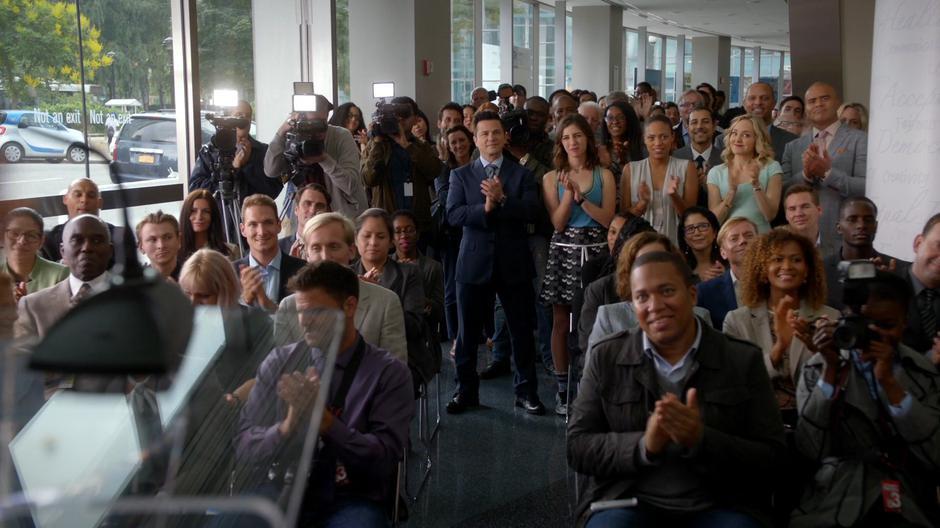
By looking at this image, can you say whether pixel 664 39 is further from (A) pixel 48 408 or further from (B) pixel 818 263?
(A) pixel 48 408

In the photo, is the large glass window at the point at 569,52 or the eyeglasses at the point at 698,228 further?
the large glass window at the point at 569,52

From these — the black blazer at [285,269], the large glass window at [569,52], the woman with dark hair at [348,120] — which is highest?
the large glass window at [569,52]

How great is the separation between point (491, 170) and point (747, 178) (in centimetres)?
128

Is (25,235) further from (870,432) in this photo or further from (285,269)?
(870,432)

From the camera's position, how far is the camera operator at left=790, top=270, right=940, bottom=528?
7.87ft

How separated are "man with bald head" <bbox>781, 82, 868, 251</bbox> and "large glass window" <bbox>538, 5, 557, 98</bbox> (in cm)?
1465

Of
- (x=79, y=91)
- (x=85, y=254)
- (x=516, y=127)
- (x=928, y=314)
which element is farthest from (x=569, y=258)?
(x=79, y=91)

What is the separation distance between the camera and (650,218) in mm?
4945

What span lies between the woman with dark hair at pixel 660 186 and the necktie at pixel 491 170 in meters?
0.68

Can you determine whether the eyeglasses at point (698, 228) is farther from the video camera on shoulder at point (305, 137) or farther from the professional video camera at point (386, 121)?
the professional video camera at point (386, 121)

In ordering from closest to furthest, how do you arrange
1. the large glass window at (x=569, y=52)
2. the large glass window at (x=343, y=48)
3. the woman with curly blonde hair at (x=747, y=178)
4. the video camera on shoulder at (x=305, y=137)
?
the woman with curly blonde hair at (x=747, y=178), the video camera on shoulder at (x=305, y=137), the large glass window at (x=343, y=48), the large glass window at (x=569, y=52)

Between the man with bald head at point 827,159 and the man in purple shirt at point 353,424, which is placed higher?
the man with bald head at point 827,159

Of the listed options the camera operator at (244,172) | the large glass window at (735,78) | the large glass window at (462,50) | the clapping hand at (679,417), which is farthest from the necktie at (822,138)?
the large glass window at (735,78)

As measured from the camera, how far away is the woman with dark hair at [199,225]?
14.4 ft
